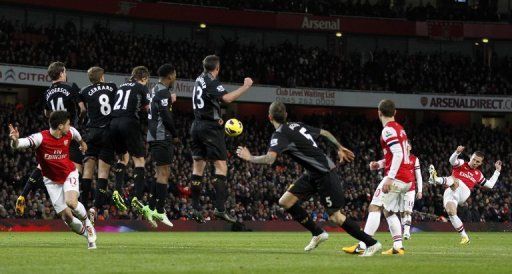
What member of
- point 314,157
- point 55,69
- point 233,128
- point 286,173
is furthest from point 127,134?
point 286,173

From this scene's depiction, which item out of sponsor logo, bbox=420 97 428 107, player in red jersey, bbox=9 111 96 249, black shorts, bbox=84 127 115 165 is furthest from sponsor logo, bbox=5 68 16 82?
player in red jersey, bbox=9 111 96 249

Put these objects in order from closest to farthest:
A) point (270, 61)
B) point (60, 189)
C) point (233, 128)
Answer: point (60, 189) < point (233, 128) < point (270, 61)

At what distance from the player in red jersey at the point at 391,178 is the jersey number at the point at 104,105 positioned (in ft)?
18.7

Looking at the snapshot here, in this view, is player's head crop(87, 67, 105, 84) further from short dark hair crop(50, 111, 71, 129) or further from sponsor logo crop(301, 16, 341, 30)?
sponsor logo crop(301, 16, 341, 30)

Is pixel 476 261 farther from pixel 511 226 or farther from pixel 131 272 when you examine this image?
pixel 511 226

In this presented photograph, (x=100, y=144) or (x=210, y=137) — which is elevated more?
(x=210, y=137)

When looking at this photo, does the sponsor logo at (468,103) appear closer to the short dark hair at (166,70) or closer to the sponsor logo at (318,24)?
the sponsor logo at (318,24)

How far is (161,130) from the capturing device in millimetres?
→ 19578

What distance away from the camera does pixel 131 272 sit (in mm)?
11727

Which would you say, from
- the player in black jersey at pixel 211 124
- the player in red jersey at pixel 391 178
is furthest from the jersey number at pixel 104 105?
the player in red jersey at pixel 391 178

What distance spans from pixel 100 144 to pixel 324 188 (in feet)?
20.2

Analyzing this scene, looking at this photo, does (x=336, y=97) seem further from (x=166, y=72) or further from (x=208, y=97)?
(x=208, y=97)

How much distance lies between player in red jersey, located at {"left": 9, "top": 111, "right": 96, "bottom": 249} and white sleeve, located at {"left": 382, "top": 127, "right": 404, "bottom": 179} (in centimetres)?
→ 506

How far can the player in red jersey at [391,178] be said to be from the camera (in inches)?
623
